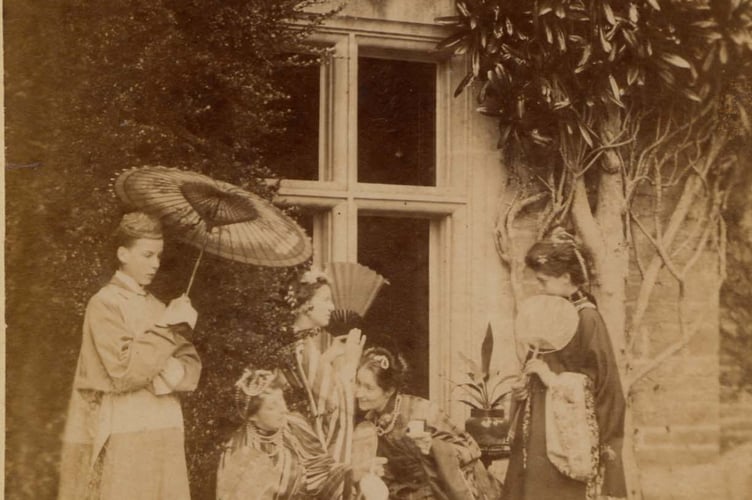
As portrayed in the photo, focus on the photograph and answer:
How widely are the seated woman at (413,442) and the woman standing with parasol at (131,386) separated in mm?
693

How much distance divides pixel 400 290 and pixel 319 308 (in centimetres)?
34

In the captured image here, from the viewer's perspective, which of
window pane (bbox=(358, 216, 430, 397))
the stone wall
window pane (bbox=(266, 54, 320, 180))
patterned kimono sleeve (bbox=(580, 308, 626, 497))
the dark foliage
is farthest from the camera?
the stone wall

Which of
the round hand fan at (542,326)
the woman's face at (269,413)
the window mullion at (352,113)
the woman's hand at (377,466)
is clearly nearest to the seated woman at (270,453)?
the woman's face at (269,413)

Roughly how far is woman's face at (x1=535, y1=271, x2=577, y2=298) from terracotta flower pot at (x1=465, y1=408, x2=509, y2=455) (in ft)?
1.65

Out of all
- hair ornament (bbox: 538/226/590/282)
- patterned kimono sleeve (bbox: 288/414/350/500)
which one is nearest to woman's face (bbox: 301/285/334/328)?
patterned kimono sleeve (bbox: 288/414/350/500)

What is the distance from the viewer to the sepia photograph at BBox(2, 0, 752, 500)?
13.1 feet

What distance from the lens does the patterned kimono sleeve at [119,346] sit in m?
3.99

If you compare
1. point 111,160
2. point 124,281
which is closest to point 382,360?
point 124,281

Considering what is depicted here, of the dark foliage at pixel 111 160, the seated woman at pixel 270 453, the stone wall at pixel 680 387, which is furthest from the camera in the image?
the stone wall at pixel 680 387

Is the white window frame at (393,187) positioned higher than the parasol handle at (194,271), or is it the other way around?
the white window frame at (393,187)

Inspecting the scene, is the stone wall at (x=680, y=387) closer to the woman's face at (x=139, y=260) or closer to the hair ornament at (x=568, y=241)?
the hair ornament at (x=568, y=241)

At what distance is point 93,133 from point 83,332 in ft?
2.22

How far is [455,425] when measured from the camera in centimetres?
450

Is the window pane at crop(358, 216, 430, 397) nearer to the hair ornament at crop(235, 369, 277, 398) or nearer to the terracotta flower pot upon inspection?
the terracotta flower pot
